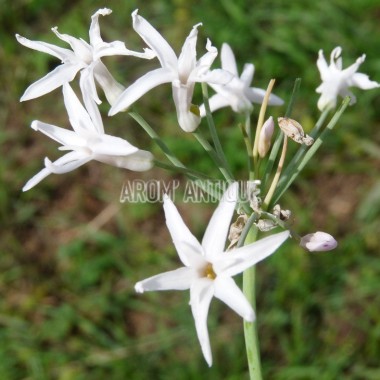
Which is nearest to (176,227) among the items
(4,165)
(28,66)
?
(4,165)

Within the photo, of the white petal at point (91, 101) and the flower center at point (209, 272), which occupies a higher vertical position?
the white petal at point (91, 101)

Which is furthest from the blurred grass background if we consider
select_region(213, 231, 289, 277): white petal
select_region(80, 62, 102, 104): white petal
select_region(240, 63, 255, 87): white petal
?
select_region(80, 62, 102, 104): white petal

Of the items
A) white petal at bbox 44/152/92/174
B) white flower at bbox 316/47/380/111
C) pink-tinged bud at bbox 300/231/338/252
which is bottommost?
pink-tinged bud at bbox 300/231/338/252

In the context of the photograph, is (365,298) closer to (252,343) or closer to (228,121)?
(228,121)

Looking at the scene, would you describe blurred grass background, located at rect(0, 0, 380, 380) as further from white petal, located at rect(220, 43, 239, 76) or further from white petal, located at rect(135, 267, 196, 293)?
white petal, located at rect(135, 267, 196, 293)

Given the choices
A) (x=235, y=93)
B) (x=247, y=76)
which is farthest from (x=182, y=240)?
(x=247, y=76)

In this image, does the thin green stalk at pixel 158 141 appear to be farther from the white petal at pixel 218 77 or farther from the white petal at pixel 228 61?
the white petal at pixel 228 61

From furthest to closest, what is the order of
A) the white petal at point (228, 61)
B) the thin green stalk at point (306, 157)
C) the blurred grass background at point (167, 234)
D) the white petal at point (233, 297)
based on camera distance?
the blurred grass background at point (167, 234) → the white petal at point (228, 61) → the thin green stalk at point (306, 157) → the white petal at point (233, 297)

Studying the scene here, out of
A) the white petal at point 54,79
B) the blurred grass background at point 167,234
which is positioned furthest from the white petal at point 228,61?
the blurred grass background at point 167,234
